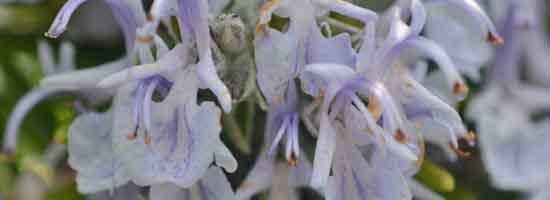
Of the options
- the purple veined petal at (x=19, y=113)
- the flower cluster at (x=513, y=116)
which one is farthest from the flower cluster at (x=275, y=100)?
the flower cluster at (x=513, y=116)

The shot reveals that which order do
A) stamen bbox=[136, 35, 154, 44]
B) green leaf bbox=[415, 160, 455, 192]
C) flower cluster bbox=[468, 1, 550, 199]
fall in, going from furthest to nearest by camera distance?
flower cluster bbox=[468, 1, 550, 199] → green leaf bbox=[415, 160, 455, 192] → stamen bbox=[136, 35, 154, 44]

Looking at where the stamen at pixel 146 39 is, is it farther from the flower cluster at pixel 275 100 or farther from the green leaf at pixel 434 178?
the green leaf at pixel 434 178

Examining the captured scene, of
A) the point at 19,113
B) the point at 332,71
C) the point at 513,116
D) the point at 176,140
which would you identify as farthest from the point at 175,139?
the point at 513,116

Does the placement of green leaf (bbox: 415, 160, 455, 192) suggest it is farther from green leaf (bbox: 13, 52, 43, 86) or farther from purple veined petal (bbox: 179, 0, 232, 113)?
green leaf (bbox: 13, 52, 43, 86)

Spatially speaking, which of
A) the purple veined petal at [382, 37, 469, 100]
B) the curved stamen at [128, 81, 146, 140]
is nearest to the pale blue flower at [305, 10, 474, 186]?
the purple veined petal at [382, 37, 469, 100]

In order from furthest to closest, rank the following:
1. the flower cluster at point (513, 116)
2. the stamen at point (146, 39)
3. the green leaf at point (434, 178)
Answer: the flower cluster at point (513, 116), the green leaf at point (434, 178), the stamen at point (146, 39)

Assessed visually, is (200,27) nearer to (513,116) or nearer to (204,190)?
(204,190)

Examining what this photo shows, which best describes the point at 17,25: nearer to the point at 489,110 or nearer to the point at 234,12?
the point at 234,12

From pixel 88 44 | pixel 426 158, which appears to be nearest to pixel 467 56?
pixel 426 158
